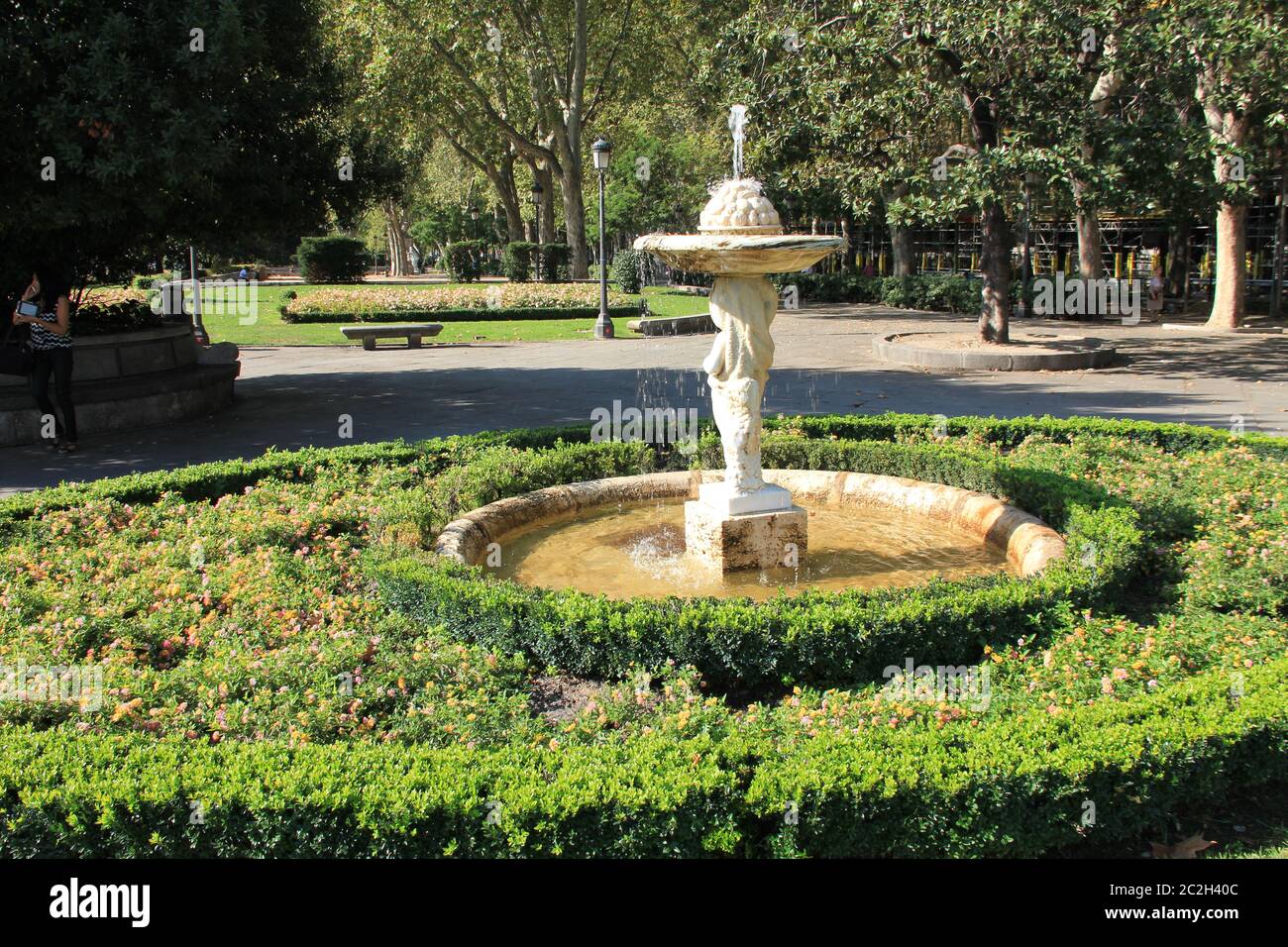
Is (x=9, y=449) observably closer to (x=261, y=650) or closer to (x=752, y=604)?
(x=261, y=650)

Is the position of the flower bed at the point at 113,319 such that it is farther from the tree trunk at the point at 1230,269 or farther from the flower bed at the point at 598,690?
the tree trunk at the point at 1230,269

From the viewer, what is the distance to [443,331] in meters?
23.8

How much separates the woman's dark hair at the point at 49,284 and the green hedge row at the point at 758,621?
7.48 meters

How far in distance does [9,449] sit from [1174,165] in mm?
14739

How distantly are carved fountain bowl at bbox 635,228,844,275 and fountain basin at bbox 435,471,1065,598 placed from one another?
1.90 m

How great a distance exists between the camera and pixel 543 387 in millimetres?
14906

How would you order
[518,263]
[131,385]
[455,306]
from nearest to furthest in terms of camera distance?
[131,385] → [455,306] → [518,263]

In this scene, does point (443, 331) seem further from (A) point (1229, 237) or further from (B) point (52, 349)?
(A) point (1229, 237)

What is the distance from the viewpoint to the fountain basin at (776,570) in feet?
21.6

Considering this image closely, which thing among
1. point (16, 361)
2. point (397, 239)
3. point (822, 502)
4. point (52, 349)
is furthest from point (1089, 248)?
point (397, 239)

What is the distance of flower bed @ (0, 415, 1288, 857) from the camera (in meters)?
3.63

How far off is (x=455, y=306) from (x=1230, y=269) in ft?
57.1
